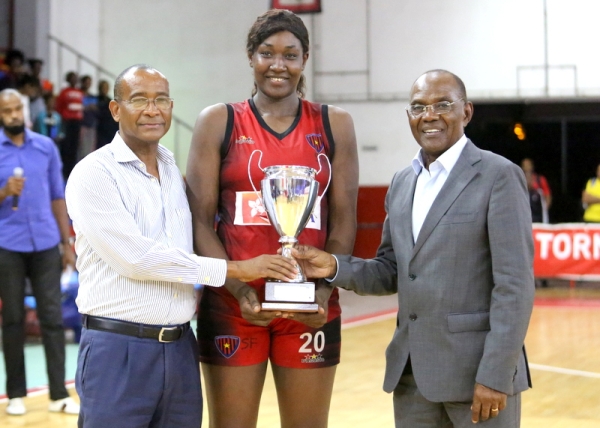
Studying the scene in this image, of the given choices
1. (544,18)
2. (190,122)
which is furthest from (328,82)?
(544,18)

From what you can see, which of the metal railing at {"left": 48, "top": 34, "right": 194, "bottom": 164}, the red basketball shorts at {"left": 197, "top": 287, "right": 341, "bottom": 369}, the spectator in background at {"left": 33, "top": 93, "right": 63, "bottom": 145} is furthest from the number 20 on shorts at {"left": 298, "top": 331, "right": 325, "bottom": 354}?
the metal railing at {"left": 48, "top": 34, "right": 194, "bottom": 164}

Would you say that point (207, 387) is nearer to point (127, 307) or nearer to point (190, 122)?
point (127, 307)

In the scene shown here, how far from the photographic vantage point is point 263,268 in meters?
2.61

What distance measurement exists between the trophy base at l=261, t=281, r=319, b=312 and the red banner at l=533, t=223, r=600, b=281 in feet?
28.4

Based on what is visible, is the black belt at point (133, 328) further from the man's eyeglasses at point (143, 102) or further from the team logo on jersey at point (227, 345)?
the man's eyeglasses at point (143, 102)

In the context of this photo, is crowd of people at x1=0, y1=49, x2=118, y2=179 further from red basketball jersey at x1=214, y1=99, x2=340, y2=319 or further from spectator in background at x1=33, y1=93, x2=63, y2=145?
red basketball jersey at x1=214, y1=99, x2=340, y2=319

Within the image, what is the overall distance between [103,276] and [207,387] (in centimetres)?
56

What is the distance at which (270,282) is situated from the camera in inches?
104

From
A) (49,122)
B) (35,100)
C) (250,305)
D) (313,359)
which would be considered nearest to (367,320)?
(49,122)

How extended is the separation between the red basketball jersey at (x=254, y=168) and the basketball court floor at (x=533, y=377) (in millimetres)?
2191

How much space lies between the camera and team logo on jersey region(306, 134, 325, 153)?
111 inches

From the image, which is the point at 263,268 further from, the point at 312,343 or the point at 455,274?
the point at 455,274

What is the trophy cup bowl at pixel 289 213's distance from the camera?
2.61 metres

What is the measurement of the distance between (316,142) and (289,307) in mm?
584
